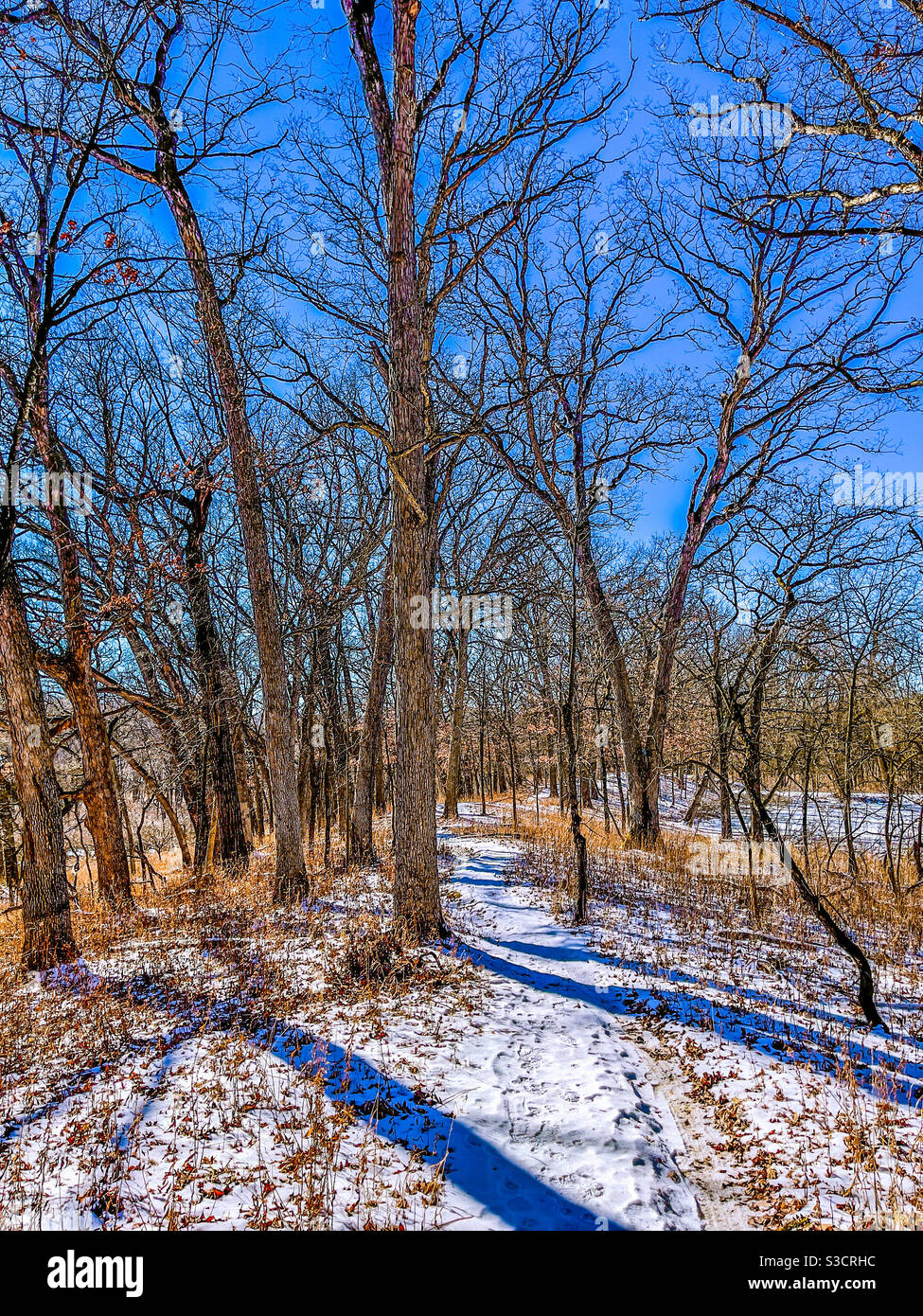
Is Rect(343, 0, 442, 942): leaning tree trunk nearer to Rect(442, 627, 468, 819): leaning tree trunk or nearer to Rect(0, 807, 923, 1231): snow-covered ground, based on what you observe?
Rect(0, 807, 923, 1231): snow-covered ground

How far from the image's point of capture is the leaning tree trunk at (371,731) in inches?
422

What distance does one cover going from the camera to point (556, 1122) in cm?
343

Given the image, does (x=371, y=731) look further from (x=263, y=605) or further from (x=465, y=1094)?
(x=465, y=1094)

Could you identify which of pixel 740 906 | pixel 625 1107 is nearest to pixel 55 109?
pixel 625 1107

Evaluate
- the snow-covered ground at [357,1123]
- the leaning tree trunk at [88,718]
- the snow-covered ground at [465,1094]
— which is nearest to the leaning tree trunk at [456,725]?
the leaning tree trunk at [88,718]

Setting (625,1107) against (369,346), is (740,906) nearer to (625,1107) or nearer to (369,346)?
(625,1107)

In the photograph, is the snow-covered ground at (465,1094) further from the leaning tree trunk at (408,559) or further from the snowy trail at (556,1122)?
the leaning tree trunk at (408,559)

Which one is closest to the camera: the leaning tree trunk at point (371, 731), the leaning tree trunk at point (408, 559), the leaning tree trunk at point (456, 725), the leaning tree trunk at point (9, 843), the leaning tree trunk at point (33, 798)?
the leaning tree trunk at point (408, 559)

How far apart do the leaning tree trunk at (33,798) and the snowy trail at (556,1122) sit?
16.4 ft

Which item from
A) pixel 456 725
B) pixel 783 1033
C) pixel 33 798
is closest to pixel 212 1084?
pixel 783 1033

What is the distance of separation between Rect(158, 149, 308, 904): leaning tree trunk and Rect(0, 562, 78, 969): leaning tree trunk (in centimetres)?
264

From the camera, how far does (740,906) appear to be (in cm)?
853

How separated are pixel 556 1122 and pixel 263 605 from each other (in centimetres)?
721

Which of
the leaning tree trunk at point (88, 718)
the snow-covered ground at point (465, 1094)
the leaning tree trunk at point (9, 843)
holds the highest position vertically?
the leaning tree trunk at point (88, 718)
